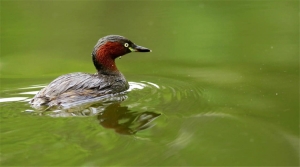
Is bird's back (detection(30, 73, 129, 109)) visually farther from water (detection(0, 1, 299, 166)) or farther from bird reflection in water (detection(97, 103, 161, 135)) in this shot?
bird reflection in water (detection(97, 103, 161, 135))

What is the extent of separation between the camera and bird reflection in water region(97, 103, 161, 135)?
5262 mm

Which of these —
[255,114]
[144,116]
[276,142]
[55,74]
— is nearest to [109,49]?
[55,74]

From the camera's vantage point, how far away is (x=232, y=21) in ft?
37.7

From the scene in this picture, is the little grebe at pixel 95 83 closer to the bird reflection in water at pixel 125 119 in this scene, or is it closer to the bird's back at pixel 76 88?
the bird's back at pixel 76 88

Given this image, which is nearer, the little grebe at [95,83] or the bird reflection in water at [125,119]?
the bird reflection in water at [125,119]

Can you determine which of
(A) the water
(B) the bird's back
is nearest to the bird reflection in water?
(A) the water

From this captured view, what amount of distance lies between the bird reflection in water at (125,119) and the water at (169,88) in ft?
0.04

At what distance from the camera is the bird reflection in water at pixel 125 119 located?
5.26 m

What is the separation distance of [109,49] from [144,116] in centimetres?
203

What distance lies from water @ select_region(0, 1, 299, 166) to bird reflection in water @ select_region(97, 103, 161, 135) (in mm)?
13

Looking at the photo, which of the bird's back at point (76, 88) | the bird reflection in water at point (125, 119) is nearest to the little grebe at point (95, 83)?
the bird's back at point (76, 88)

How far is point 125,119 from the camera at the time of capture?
557 cm

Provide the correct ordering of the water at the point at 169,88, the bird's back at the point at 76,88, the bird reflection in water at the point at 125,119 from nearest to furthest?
the water at the point at 169,88
the bird reflection in water at the point at 125,119
the bird's back at the point at 76,88

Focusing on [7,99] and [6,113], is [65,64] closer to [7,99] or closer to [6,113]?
[7,99]
